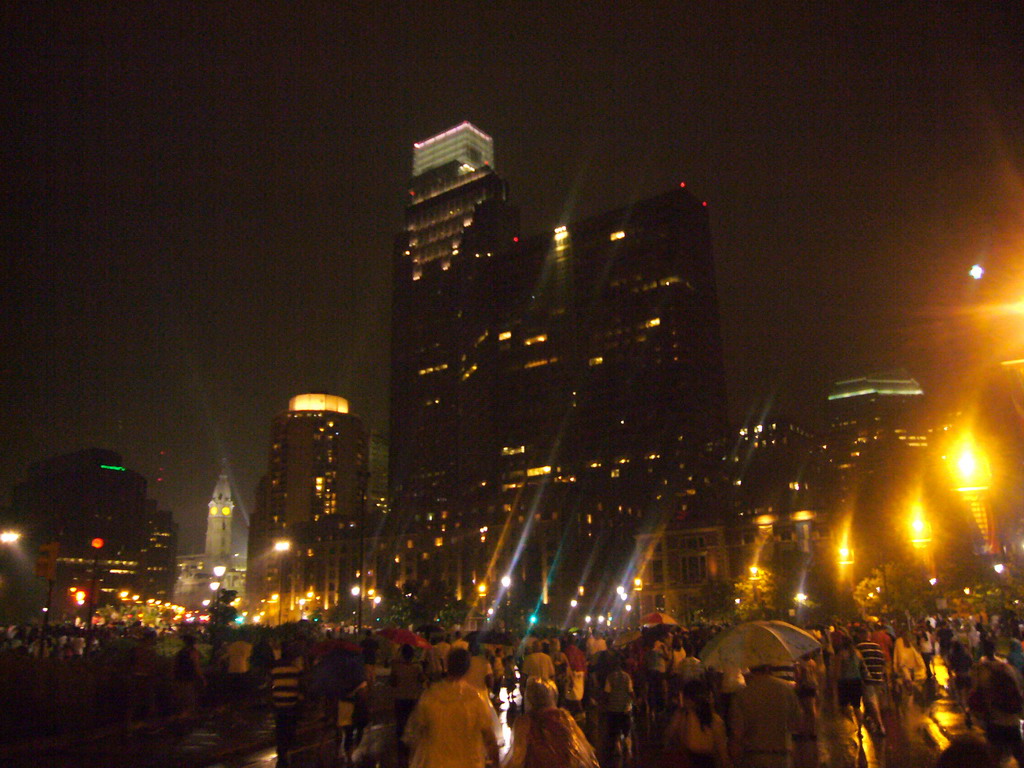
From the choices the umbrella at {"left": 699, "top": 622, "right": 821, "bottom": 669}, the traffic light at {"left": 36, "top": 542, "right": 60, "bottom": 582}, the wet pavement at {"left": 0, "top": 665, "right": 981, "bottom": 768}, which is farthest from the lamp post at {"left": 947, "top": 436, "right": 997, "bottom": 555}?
the traffic light at {"left": 36, "top": 542, "right": 60, "bottom": 582}

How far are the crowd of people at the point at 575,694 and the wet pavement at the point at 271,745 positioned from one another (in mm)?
331

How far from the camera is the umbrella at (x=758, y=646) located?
33.1 feet

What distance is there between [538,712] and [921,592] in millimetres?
48579

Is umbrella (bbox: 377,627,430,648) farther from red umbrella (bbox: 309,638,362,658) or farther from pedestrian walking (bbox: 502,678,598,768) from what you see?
pedestrian walking (bbox: 502,678,598,768)

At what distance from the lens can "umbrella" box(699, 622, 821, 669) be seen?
10.1m

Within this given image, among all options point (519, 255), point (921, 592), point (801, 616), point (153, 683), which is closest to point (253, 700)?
Answer: point (153, 683)

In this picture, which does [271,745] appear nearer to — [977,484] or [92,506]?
[977,484]

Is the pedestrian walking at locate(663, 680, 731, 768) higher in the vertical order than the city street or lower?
higher

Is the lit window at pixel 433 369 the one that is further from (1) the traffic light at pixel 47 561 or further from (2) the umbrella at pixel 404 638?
(1) the traffic light at pixel 47 561

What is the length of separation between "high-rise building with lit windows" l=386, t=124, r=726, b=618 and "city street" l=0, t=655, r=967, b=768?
367 feet

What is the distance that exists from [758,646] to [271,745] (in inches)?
414

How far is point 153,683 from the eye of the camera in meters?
18.3

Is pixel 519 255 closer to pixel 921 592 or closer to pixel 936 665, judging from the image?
pixel 921 592

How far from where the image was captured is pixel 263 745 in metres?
16.2
